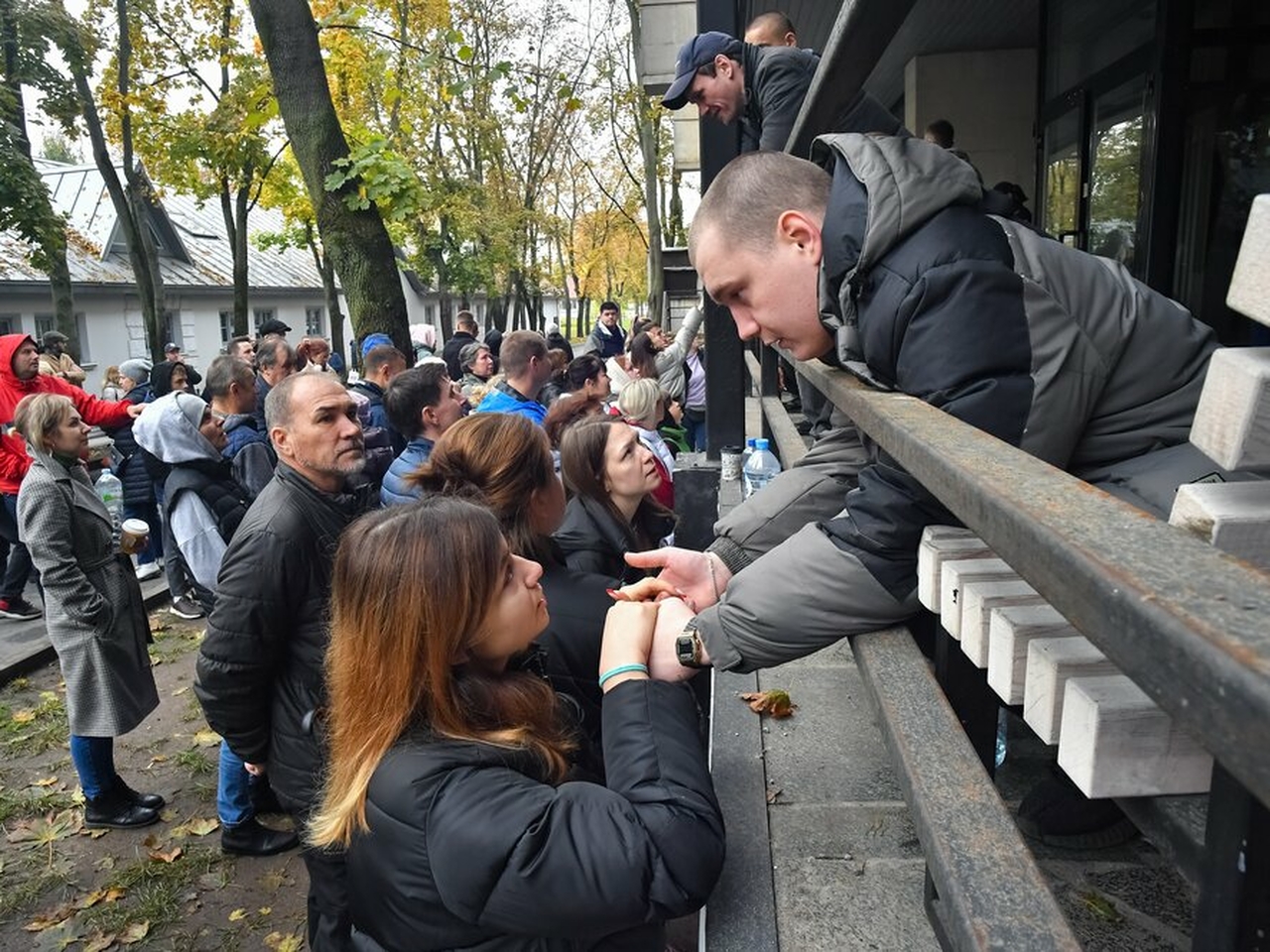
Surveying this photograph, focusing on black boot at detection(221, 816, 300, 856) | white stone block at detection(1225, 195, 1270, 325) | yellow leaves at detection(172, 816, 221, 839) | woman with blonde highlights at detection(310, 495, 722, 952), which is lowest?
yellow leaves at detection(172, 816, 221, 839)

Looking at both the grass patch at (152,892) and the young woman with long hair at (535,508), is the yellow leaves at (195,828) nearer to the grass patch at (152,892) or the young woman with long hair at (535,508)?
→ the grass patch at (152,892)

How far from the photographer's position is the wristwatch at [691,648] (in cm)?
177

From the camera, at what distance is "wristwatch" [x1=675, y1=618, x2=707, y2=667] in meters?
1.77

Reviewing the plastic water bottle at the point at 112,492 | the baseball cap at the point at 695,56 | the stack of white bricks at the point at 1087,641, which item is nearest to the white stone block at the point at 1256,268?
the stack of white bricks at the point at 1087,641

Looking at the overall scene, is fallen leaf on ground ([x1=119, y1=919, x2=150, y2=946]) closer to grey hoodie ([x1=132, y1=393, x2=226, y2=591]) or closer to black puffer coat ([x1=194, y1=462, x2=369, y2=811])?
black puffer coat ([x1=194, y1=462, x2=369, y2=811])

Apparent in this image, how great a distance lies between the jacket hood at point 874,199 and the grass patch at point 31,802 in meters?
5.10

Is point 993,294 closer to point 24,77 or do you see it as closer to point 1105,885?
point 1105,885

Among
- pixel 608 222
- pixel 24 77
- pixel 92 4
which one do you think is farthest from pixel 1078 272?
pixel 608 222

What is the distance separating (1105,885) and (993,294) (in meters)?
1.89

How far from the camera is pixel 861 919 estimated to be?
213cm

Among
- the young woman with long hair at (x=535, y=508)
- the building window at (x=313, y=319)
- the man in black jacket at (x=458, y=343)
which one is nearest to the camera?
the young woman with long hair at (x=535, y=508)

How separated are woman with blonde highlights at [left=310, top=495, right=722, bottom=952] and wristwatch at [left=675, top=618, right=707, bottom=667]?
0.27 feet

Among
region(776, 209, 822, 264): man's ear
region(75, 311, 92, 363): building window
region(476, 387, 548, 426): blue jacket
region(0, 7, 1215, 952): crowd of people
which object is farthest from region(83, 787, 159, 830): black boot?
region(75, 311, 92, 363): building window

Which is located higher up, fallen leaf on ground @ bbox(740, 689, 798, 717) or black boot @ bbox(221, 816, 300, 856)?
fallen leaf on ground @ bbox(740, 689, 798, 717)
